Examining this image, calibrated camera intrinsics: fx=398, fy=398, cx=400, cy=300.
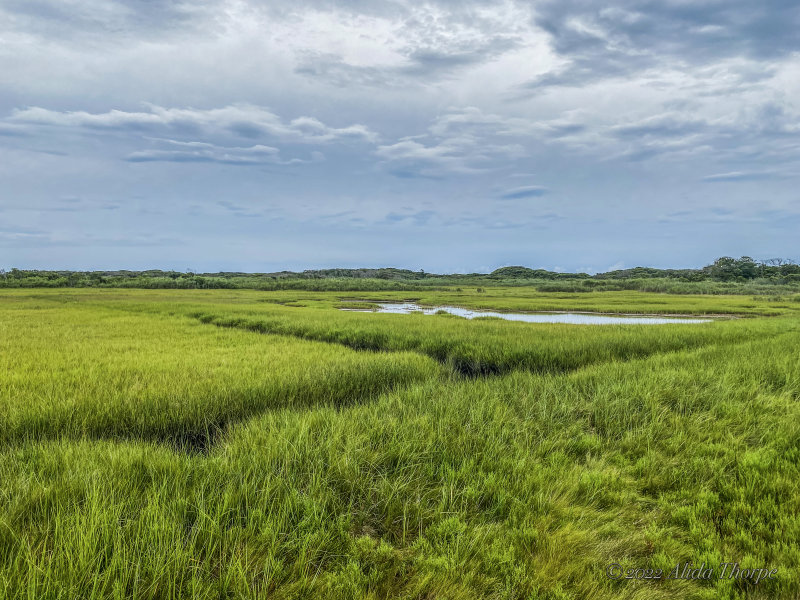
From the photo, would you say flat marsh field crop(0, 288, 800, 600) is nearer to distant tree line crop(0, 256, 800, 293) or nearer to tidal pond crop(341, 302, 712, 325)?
tidal pond crop(341, 302, 712, 325)

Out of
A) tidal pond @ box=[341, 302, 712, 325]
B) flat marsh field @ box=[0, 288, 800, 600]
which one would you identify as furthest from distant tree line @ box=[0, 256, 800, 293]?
flat marsh field @ box=[0, 288, 800, 600]

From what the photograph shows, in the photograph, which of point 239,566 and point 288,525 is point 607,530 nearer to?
point 288,525

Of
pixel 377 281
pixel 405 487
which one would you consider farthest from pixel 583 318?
pixel 377 281

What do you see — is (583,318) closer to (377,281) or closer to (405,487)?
(405,487)

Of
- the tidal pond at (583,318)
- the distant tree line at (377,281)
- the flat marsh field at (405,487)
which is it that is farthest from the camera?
the distant tree line at (377,281)

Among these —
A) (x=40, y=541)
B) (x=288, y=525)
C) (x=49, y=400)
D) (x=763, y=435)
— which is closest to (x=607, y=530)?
(x=288, y=525)

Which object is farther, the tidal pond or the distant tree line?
the distant tree line

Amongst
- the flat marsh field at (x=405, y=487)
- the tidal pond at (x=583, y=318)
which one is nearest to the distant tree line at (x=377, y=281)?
the tidal pond at (x=583, y=318)

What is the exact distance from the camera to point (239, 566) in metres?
2.47

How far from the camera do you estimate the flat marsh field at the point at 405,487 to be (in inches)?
105

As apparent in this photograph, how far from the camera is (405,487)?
12.2ft

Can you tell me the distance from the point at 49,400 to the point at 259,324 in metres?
12.8

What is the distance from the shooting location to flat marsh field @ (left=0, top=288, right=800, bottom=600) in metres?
2.67

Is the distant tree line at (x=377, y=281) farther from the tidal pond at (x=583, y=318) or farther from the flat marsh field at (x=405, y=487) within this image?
the flat marsh field at (x=405, y=487)
